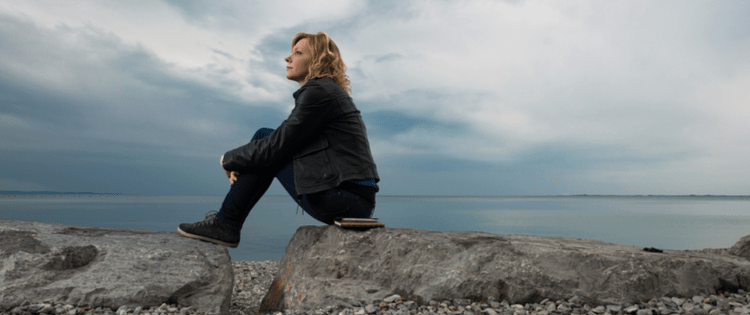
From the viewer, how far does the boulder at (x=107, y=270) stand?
2.72 meters

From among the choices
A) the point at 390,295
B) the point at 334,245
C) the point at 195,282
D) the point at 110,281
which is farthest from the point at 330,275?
the point at 110,281

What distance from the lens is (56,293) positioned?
8.90 ft

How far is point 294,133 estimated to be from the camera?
293 centimetres

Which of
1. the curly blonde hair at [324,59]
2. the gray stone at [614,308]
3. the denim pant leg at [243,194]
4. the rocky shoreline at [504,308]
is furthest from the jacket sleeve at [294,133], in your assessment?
the gray stone at [614,308]

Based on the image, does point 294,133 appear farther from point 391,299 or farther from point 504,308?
point 504,308

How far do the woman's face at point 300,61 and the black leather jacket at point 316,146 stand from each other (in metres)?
0.28

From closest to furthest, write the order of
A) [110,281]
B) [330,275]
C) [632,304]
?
[632,304], [110,281], [330,275]

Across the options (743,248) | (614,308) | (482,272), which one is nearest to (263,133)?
(482,272)

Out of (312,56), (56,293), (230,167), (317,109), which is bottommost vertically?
(56,293)

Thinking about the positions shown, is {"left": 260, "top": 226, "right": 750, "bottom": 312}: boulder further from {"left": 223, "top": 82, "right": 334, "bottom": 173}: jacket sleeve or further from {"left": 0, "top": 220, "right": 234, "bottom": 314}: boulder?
{"left": 223, "top": 82, "right": 334, "bottom": 173}: jacket sleeve

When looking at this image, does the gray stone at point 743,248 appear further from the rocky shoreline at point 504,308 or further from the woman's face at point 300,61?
the woman's face at point 300,61

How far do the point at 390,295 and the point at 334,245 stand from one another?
0.61 meters

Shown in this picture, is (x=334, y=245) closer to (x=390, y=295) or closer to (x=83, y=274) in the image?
(x=390, y=295)

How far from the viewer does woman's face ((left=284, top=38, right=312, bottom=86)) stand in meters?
3.29
